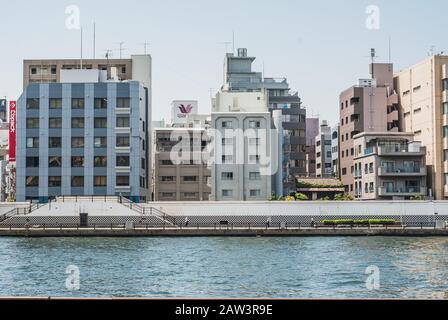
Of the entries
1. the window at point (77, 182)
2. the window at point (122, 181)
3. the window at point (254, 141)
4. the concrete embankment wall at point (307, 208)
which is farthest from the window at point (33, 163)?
the window at point (254, 141)

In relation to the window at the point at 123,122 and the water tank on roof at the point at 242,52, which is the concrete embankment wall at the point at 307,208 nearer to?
the window at the point at 123,122

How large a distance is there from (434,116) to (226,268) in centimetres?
7207

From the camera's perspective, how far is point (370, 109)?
130000 millimetres

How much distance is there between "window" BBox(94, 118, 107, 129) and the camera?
117m

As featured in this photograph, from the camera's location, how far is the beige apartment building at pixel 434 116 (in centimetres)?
11350

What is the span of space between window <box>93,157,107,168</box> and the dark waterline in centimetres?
3335

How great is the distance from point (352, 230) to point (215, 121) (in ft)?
119

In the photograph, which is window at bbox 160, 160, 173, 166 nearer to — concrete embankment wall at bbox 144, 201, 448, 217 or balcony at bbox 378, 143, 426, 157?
concrete embankment wall at bbox 144, 201, 448, 217

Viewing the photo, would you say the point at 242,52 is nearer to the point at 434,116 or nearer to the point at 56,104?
the point at 56,104

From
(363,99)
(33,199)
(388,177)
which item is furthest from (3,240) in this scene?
(363,99)

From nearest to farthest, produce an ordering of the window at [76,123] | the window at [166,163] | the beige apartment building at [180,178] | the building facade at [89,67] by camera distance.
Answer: the window at [76,123], the building facade at [89,67], the beige apartment building at [180,178], the window at [166,163]

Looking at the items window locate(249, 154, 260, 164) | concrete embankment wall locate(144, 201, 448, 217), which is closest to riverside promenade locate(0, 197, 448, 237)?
concrete embankment wall locate(144, 201, 448, 217)

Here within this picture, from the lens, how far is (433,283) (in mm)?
41312

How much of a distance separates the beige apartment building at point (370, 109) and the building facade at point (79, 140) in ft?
126
